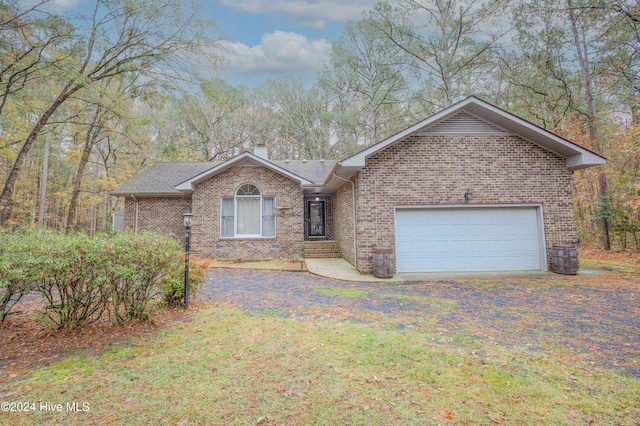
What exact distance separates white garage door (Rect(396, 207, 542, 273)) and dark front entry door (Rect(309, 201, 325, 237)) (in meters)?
6.29

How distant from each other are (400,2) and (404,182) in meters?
12.4

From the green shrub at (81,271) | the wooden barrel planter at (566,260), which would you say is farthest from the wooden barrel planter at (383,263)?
the green shrub at (81,271)

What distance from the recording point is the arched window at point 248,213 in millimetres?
12469

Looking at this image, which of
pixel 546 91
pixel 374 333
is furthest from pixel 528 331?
pixel 546 91

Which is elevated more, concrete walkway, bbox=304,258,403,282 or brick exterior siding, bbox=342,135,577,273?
brick exterior siding, bbox=342,135,577,273

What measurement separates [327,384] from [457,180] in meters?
7.73

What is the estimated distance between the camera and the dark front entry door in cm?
1474

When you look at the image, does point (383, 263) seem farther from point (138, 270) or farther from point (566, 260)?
point (138, 270)

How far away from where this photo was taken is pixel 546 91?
620 inches

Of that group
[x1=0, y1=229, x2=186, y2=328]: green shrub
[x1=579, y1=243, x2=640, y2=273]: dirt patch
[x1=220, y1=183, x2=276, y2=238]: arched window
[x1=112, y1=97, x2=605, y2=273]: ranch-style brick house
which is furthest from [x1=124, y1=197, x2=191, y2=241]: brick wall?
[x1=579, y1=243, x2=640, y2=273]: dirt patch

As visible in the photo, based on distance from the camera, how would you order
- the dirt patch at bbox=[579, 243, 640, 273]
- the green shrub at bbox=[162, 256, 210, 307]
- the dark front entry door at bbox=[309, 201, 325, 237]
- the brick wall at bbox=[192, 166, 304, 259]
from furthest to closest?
the dark front entry door at bbox=[309, 201, 325, 237] → the brick wall at bbox=[192, 166, 304, 259] → the dirt patch at bbox=[579, 243, 640, 273] → the green shrub at bbox=[162, 256, 210, 307]

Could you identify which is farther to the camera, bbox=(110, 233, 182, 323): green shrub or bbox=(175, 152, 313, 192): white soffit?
bbox=(175, 152, 313, 192): white soffit

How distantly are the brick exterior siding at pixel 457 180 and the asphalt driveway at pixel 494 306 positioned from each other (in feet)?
5.89

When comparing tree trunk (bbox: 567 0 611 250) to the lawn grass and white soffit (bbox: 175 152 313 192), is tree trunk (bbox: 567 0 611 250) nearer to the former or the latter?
white soffit (bbox: 175 152 313 192)
